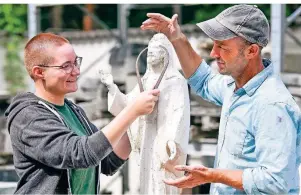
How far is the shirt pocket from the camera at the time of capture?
2.81 meters

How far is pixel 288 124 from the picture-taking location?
2705 mm

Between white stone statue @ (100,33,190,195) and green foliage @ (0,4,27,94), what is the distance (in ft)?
16.8

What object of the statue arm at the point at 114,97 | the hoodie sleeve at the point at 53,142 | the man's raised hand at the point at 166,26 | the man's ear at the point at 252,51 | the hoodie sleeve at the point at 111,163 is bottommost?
the hoodie sleeve at the point at 111,163

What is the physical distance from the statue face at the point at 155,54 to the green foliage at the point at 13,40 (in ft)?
16.6

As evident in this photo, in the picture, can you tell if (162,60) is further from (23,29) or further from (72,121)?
(23,29)

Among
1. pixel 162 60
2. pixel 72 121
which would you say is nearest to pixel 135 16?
pixel 162 60

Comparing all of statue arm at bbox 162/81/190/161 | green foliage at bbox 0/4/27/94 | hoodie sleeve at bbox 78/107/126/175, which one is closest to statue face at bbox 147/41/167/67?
statue arm at bbox 162/81/190/161

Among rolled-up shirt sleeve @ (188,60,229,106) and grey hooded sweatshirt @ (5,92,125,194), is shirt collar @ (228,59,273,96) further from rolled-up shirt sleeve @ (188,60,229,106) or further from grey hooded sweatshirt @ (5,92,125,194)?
grey hooded sweatshirt @ (5,92,125,194)

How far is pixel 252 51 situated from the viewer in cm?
281

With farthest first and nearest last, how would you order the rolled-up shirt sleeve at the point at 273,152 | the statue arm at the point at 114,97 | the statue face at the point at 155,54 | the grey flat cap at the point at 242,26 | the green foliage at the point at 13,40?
the green foliage at the point at 13,40
the statue face at the point at 155,54
the statue arm at the point at 114,97
the grey flat cap at the point at 242,26
the rolled-up shirt sleeve at the point at 273,152

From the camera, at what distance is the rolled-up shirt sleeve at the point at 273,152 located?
268 cm

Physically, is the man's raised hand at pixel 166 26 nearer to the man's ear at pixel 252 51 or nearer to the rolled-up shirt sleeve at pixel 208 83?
the rolled-up shirt sleeve at pixel 208 83

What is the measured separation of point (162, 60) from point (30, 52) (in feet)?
2.70

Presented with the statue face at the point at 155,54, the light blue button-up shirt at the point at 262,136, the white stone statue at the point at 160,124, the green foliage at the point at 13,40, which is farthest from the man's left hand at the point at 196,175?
the green foliage at the point at 13,40
